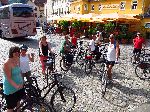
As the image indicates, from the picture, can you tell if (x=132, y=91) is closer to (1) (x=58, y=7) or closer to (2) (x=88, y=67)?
(2) (x=88, y=67)

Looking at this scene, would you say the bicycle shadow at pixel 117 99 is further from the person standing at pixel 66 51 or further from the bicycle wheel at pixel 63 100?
the person standing at pixel 66 51

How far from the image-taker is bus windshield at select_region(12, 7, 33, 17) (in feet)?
77.7

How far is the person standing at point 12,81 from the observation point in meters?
5.60

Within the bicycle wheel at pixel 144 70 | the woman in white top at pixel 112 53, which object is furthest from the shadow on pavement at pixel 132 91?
the bicycle wheel at pixel 144 70

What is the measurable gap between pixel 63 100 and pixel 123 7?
31.6 metres

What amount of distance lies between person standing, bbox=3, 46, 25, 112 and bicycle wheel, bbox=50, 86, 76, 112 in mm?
1404

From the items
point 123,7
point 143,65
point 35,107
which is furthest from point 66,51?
point 123,7

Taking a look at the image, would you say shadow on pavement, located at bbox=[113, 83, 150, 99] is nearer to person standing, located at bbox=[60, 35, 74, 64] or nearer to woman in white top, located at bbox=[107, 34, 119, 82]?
woman in white top, located at bbox=[107, 34, 119, 82]

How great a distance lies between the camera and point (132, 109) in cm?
787

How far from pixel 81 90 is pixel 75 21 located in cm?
2335

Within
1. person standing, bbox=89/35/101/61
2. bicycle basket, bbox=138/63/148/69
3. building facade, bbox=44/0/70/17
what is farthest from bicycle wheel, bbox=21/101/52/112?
building facade, bbox=44/0/70/17

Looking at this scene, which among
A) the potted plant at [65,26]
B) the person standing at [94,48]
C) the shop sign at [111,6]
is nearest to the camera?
the person standing at [94,48]

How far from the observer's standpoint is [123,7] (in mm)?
36875

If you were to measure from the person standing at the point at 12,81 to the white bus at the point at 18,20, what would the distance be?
18525 mm
